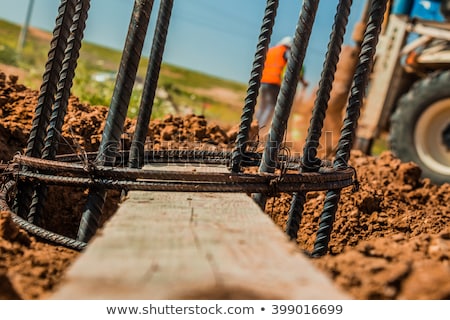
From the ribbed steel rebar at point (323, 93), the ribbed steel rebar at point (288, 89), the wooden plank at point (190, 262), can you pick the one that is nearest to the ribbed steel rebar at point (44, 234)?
the wooden plank at point (190, 262)

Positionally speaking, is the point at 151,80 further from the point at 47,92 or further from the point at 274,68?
the point at 274,68

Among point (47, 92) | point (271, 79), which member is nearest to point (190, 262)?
point (47, 92)

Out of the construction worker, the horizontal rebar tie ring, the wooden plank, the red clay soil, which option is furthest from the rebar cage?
the construction worker

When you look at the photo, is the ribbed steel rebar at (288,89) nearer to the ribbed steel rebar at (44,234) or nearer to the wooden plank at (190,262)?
the wooden plank at (190,262)

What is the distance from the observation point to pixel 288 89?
2.39m

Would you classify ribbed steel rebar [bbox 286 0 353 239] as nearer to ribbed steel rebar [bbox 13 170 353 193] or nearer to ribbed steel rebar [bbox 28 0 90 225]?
ribbed steel rebar [bbox 13 170 353 193]

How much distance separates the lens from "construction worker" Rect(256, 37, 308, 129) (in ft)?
27.3

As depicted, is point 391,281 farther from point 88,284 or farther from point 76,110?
point 76,110

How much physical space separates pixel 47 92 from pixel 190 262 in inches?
62.5

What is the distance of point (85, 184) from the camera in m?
2.31

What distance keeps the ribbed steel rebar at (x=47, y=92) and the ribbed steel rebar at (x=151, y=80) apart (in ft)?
1.43

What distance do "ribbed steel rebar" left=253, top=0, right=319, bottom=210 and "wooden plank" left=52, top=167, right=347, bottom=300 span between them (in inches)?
20.9

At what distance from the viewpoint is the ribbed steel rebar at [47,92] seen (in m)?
2.67
